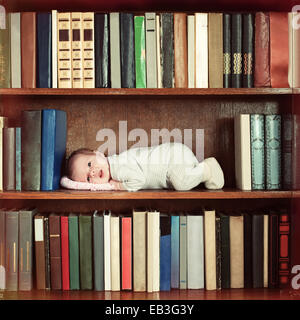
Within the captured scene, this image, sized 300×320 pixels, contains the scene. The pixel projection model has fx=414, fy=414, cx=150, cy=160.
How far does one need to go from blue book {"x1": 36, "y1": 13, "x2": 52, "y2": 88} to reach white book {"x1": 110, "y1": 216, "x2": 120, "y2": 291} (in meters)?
0.49

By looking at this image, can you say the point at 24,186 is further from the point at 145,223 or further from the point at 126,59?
the point at 126,59

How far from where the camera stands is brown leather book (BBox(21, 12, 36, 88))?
1301 millimetres

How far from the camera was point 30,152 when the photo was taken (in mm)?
1306

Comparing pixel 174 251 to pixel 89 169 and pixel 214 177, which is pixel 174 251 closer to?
pixel 214 177

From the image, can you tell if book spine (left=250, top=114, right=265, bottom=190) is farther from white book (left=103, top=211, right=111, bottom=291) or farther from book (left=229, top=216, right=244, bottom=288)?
white book (left=103, top=211, right=111, bottom=291)

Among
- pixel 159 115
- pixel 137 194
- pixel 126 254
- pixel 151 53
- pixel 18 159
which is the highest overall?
pixel 151 53

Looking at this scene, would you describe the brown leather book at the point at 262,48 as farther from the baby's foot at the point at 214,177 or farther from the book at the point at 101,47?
the book at the point at 101,47

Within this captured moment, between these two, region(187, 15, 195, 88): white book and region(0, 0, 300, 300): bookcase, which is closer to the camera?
region(187, 15, 195, 88): white book

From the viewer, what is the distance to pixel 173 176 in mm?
1362

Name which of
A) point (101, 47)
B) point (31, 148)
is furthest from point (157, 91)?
point (31, 148)

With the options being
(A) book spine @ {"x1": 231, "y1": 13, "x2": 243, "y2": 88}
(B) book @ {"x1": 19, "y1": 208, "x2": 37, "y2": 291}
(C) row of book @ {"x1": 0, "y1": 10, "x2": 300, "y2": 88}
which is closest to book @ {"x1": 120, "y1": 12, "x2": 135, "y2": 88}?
(C) row of book @ {"x1": 0, "y1": 10, "x2": 300, "y2": 88}

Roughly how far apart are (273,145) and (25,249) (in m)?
0.87

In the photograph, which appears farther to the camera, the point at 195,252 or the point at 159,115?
the point at 159,115
